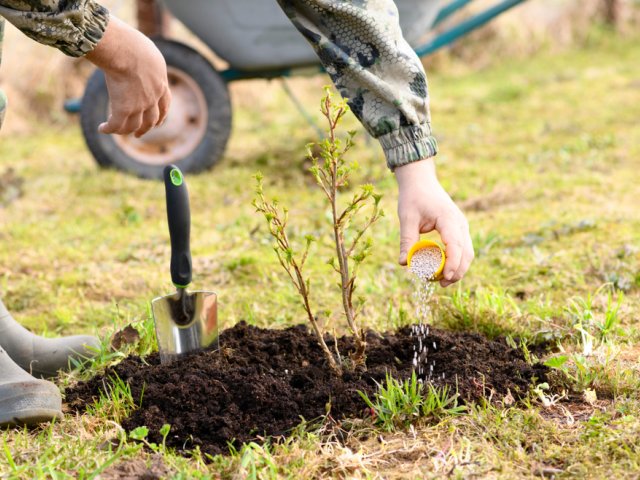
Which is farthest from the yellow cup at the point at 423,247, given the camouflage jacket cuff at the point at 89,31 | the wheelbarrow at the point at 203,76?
the wheelbarrow at the point at 203,76

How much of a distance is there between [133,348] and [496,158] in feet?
10.9

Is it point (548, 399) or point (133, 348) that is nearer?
point (548, 399)

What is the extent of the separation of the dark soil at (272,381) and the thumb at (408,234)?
351 mm

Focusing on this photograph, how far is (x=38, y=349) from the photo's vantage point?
245cm

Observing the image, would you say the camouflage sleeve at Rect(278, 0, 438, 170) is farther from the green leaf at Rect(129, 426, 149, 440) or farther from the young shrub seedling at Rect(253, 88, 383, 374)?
the green leaf at Rect(129, 426, 149, 440)

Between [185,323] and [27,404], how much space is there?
48cm

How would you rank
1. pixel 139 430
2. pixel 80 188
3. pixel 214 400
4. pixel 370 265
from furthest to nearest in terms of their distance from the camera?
1. pixel 80 188
2. pixel 370 265
3. pixel 214 400
4. pixel 139 430

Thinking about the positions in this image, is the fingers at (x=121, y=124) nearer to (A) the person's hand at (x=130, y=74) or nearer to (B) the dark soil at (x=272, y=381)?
(A) the person's hand at (x=130, y=74)

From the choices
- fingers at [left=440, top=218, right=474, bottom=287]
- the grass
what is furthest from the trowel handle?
fingers at [left=440, top=218, right=474, bottom=287]

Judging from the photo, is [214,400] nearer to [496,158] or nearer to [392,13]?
[392,13]

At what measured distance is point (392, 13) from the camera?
1986mm

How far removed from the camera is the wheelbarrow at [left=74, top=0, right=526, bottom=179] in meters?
4.85

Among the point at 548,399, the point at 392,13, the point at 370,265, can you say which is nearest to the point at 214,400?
the point at 548,399

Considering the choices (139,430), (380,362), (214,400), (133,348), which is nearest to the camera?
(139,430)
